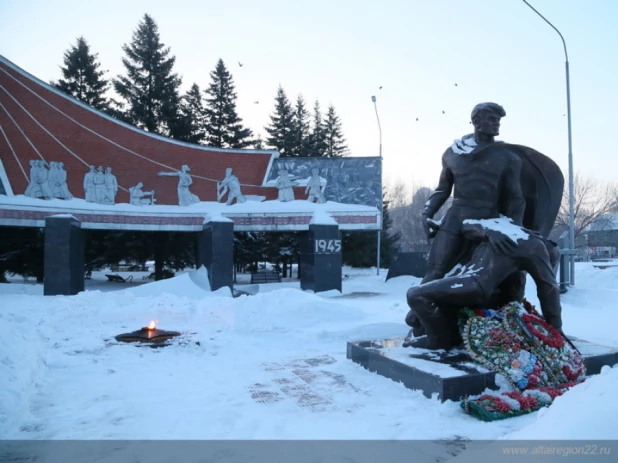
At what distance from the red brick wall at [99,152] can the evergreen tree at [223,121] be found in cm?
1533

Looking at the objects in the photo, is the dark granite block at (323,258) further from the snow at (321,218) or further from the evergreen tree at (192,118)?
the evergreen tree at (192,118)

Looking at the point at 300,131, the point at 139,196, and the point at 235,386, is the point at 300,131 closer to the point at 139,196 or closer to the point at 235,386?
the point at 139,196

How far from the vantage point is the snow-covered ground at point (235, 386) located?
156 inches

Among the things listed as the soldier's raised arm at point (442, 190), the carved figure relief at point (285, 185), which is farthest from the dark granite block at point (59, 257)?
the soldier's raised arm at point (442, 190)

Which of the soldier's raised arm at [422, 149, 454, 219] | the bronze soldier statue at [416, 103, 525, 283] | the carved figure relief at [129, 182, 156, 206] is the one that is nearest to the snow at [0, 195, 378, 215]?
the carved figure relief at [129, 182, 156, 206]

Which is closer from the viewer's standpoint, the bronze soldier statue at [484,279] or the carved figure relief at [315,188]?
the bronze soldier statue at [484,279]

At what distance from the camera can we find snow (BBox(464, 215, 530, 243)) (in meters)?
5.54

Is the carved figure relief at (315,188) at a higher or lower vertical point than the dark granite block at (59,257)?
higher

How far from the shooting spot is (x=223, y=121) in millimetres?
34250

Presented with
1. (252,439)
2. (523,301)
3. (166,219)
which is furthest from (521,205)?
(166,219)

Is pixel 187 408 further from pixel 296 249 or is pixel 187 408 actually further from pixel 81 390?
pixel 296 249

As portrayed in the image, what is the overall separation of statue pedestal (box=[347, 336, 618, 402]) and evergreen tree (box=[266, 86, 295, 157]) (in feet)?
101

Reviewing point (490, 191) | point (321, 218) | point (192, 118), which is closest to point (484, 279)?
point (490, 191)

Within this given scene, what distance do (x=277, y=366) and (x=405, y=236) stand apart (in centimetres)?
5330
